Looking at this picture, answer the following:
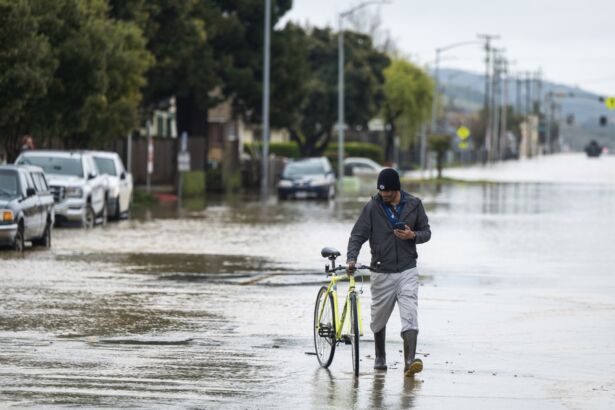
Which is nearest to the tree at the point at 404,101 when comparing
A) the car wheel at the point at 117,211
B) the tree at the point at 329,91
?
the tree at the point at 329,91

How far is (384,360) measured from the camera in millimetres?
13102

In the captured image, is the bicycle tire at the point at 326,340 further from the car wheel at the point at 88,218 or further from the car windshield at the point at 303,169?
the car windshield at the point at 303,169

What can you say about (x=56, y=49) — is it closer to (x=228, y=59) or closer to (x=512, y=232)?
(x=512, y=232)

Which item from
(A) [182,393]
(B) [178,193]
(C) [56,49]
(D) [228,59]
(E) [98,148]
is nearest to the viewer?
(A) [182,393]

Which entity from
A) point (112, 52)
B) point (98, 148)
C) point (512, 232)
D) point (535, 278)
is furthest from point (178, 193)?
point (535, 278)

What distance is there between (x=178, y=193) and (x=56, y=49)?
1483cm

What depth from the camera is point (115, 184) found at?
3825 cm

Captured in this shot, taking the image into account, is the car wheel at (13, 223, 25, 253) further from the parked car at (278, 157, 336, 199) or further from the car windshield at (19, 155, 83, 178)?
the parked car at (278, 157, 336, 199)

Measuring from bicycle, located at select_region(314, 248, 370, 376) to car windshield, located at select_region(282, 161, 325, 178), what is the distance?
43.1 meters

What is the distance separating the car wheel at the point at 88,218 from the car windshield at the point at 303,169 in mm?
21238

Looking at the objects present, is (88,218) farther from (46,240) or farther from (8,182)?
(8,182)

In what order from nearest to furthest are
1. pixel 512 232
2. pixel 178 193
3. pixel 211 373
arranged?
pixel 211 373, pixel 512 232, pixel 178 193

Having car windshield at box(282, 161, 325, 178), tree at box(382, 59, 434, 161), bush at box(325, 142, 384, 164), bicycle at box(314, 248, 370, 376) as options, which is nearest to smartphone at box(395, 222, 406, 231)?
bicycle at box(314, 248, 370, 376)

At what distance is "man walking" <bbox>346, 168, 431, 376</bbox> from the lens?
42.2 ft
